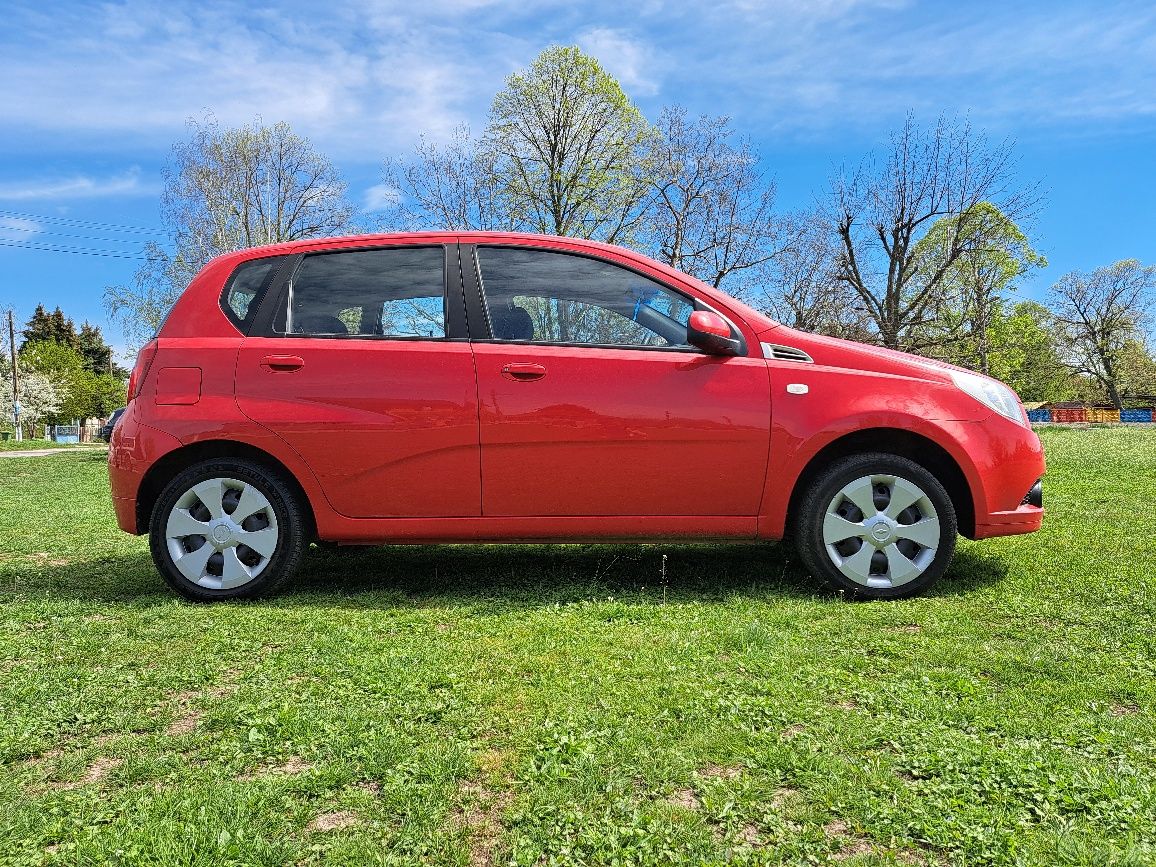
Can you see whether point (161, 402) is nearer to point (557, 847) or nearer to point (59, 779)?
point (59, 779)

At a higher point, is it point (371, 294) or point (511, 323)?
point (371, 294)

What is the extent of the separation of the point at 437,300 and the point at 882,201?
2614 cm

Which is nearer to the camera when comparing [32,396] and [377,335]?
[377,335]

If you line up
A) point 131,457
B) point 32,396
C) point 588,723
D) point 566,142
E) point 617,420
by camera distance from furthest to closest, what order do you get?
point 32,396 → point 566,142 → point 131,457 → point 617,420 → point 588,723

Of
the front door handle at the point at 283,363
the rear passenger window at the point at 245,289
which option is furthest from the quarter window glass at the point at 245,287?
the front door handle at the point at 283,363

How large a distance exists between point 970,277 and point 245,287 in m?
28.3

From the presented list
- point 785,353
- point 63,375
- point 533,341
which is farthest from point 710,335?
point 63,375

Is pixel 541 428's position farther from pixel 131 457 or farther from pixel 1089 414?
pixel 1089 414

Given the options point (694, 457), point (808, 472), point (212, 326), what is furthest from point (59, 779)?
point (808, 472)

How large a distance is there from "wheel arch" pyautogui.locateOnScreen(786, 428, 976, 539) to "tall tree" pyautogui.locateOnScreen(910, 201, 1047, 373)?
2325 centimetres

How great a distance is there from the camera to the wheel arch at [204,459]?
4375mm

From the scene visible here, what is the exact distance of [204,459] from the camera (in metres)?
4.40

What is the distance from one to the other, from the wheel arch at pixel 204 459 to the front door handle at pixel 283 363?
43cm

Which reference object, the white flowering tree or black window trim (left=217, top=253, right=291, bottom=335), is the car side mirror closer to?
black window trim (left=217, top=253, right=291, bottom=335)
